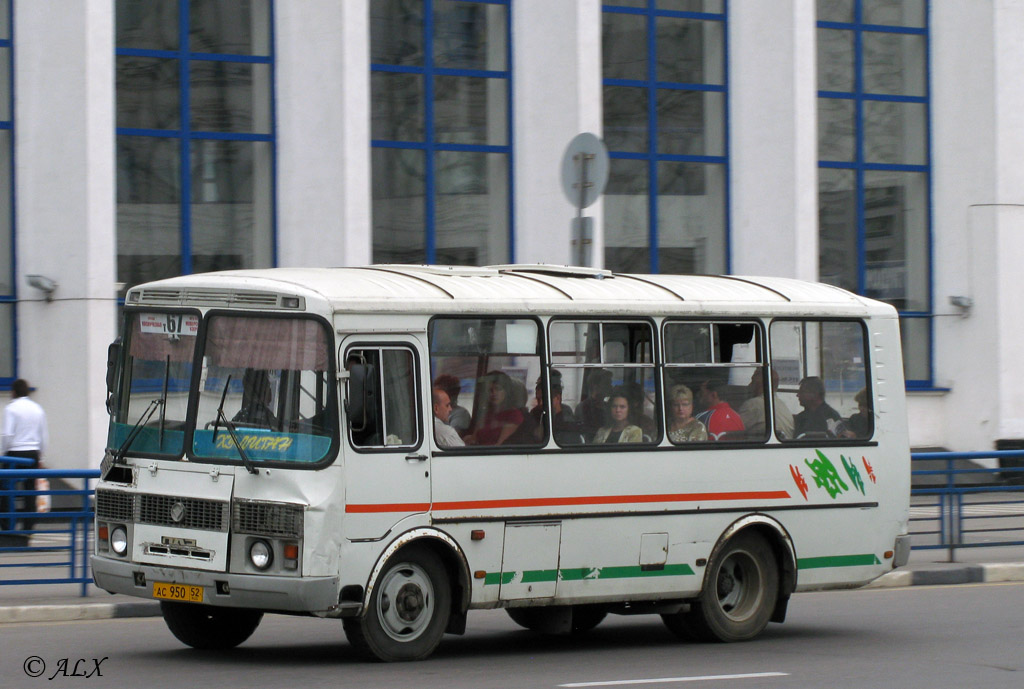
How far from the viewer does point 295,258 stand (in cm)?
2053

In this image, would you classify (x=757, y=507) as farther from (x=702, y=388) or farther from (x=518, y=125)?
(x=518, y=125)

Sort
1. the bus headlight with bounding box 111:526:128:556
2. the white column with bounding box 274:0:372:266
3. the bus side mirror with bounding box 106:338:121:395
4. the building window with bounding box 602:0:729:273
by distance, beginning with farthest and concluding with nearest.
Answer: the building window with bounding box 602:0:729:273 < the white column with bounding box 274:0:372:266 < the bus side mirror with bounding box 106:338:121:395 < the bus headlight with bounding box 111:526:128:556

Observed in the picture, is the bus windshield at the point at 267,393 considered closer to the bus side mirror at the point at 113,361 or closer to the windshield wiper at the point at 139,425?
the windshield wiper at the point at 139,425

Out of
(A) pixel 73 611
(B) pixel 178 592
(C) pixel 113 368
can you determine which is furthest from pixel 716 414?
(A) pixel 73 611

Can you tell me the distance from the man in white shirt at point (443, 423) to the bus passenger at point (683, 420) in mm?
1747

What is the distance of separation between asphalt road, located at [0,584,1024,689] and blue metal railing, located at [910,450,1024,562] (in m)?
3.01

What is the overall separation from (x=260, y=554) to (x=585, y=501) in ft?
7.46

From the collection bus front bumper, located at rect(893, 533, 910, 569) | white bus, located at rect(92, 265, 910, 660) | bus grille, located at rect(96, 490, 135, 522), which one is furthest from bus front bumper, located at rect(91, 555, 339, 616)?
bus front bumper, located at rect(893, 533, 910, 569)

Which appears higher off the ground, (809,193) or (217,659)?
(809,193)

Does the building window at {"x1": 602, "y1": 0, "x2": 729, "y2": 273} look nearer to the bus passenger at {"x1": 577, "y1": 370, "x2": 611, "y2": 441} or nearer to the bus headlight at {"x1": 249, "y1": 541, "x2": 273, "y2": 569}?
the bus passenger at {"x1": 577, "y1": 370, "x2": 611, "y2": 441}

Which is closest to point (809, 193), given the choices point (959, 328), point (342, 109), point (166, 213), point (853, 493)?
point (959, 328)

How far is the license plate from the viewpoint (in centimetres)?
921

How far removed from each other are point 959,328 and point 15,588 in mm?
16634

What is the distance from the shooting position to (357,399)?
9.30m
